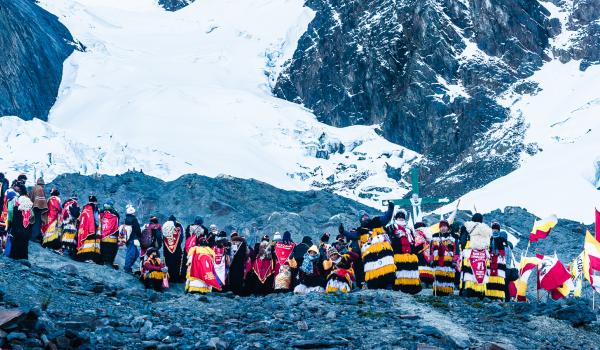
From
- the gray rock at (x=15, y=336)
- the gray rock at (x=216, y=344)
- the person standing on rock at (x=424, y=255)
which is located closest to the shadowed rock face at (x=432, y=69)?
the person standing on rock at (x=424, y=255)

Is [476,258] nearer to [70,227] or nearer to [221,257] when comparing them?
[221,257]

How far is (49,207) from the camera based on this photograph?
18.2 meters

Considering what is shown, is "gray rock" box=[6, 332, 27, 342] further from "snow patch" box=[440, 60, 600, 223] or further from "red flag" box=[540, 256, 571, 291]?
"snow patch" box=[440, 60, 600, 223]

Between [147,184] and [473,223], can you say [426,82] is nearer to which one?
[147,184]

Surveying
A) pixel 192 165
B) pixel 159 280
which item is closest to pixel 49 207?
pixel 159 280

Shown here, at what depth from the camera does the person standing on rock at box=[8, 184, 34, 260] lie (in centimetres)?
1511

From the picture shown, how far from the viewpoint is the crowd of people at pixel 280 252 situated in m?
14.4

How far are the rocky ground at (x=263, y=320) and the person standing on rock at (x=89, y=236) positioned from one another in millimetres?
3422

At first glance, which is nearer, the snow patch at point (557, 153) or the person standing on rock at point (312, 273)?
the person standing on rock at point (312, 273)

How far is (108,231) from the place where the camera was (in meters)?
18.2

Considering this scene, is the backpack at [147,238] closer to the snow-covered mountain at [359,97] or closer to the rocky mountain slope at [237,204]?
the rocky mountain slope at [237,204]

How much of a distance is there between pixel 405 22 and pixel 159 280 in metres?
112

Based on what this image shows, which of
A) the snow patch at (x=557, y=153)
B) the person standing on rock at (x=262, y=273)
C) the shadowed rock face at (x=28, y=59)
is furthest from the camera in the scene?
the shadowed rock face at (x=28, y=59)

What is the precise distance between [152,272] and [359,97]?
11386cm
